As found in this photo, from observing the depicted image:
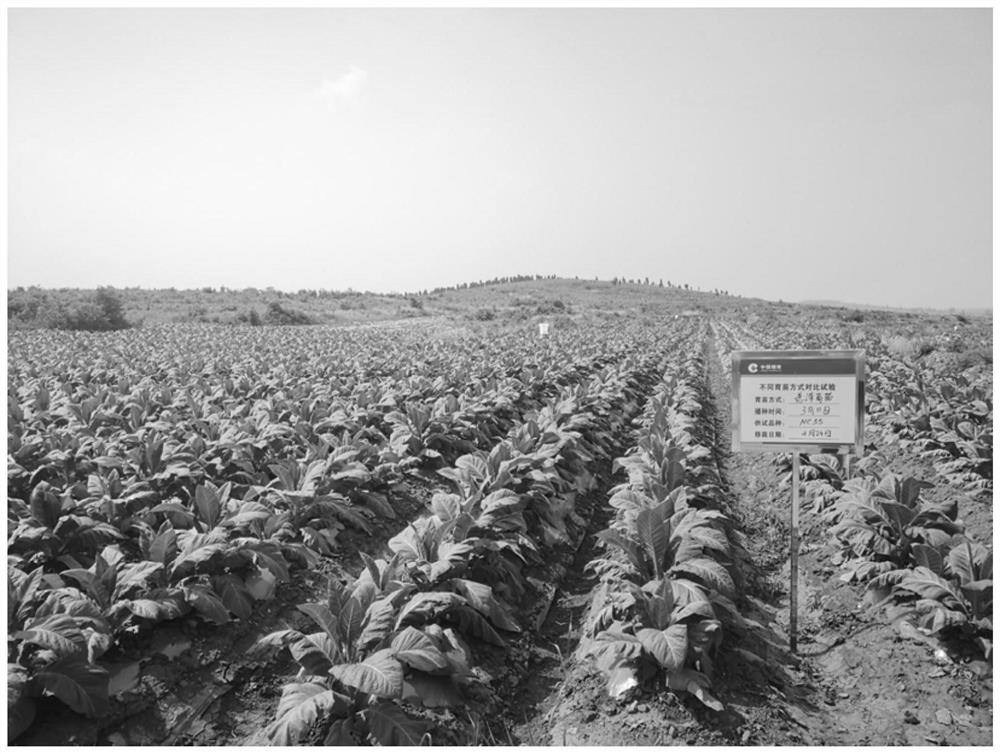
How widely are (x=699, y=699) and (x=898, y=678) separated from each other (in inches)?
53.0

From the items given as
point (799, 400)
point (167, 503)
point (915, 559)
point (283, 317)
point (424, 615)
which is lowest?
point (424, 615)

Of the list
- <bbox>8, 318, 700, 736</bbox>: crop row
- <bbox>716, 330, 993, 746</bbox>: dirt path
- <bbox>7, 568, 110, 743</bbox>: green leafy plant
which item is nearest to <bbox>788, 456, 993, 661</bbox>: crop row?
<bbox>716, 330, 993, 746</bbox>: dirt path

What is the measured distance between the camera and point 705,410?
44.5 feet

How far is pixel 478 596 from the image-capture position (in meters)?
4.32

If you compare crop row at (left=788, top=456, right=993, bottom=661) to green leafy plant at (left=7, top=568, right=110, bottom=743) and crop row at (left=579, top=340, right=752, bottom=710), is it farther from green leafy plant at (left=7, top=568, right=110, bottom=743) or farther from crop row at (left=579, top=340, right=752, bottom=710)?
green leafy plant at (left=7, top=568, right=110, bottom=743)

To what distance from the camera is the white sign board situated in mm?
3980

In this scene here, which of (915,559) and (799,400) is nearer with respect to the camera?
(799,400)

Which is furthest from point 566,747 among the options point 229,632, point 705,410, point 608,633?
point 705,410

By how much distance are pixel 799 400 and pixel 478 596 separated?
2493 millimetres

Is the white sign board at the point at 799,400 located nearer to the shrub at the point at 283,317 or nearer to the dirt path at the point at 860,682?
the dirt path at the point at 860,682

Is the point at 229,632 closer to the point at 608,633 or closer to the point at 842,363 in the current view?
the point at 608,633

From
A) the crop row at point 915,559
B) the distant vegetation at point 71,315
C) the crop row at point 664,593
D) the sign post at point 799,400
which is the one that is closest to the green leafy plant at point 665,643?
the crop row at point 664,593

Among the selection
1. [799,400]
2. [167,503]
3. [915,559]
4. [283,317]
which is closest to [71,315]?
[283,317]

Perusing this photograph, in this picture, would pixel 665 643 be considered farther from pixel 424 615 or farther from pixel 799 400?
pixel 799 400
